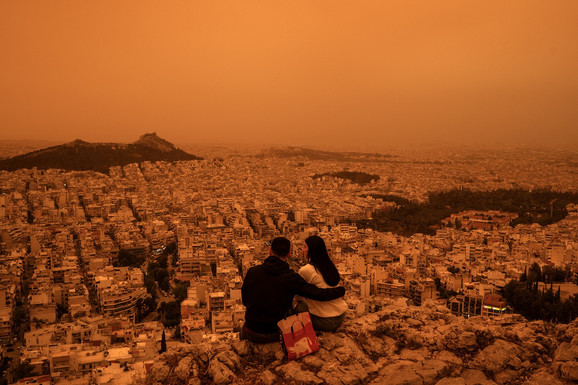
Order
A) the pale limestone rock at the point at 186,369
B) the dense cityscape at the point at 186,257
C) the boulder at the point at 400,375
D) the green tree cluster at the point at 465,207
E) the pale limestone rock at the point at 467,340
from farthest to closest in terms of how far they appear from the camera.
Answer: the green tree cluster at the point at 465,207 → the dense cityscape at the point at 186,257 → the pale limestone rock at the point at 467,340 → the pale limestone rock at the point at 186,369 → the boulder at the point at 400,375

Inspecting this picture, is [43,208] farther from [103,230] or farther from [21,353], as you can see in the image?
[21,353]

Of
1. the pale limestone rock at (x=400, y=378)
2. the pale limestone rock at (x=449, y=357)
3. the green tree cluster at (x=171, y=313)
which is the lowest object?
the green tree cluster at (x=171, y=313)

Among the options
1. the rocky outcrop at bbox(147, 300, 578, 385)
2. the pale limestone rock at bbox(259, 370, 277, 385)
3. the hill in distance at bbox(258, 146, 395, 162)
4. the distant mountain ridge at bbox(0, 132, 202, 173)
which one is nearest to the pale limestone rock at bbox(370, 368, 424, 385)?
the rocky outcrop at bbox(147, 300, 578, 385)

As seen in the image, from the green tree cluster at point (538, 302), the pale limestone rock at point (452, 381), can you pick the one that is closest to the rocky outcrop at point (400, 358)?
the pale limestone rock at point (452, 381)

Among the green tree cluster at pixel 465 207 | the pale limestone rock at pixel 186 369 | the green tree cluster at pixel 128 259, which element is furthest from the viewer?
the green tree cluster at pixel 465 207

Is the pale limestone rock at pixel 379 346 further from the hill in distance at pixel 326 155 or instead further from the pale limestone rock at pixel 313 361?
the hill in distance at pixel 326 155

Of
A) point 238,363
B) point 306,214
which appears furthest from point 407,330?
point 306,214

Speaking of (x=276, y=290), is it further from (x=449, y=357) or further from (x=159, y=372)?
(x=449, y=357)
